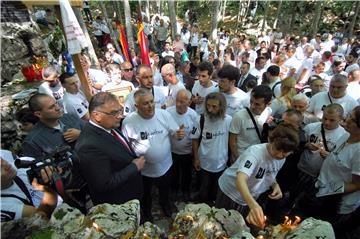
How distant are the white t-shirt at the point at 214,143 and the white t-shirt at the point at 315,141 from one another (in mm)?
1184

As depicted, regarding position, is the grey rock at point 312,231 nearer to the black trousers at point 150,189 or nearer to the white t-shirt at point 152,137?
the white t-shirt at point 152,137

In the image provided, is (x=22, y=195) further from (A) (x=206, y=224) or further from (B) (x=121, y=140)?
(A) (x=206, y=224)

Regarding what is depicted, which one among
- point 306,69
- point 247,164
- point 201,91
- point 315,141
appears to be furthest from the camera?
point 306,69

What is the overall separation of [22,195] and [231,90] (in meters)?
3.45

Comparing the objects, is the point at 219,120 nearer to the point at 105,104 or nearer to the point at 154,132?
the point at 154,132

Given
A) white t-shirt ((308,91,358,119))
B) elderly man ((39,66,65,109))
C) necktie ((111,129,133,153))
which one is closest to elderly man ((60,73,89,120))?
elderly man ((39,66,65,109))

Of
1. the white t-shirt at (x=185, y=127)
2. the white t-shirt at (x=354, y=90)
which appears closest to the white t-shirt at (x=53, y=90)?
the white t-shirt at (x=185, y=127)

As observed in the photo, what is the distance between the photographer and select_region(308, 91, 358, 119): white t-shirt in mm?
4223

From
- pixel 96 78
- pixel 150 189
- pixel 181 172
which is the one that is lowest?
pixel 181 172

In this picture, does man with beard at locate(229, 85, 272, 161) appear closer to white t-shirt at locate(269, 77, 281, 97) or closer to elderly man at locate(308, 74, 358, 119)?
elderly man at locate(308, 74, 358, 119)


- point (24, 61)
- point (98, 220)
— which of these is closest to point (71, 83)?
point (98, 220)

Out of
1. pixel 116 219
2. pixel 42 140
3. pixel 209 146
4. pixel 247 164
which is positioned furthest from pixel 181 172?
pixel 116 219

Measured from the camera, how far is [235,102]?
4.28 metres

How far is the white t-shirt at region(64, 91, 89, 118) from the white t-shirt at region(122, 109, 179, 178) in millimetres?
1417
